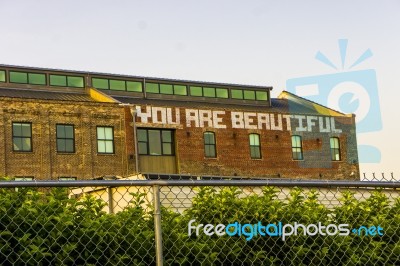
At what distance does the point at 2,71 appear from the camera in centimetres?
4838

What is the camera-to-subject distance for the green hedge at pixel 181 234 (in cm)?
726

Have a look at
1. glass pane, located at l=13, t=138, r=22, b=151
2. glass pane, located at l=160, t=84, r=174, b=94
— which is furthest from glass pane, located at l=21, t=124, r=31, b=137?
glass pane, located at l=160, t=84, r=174, b=94

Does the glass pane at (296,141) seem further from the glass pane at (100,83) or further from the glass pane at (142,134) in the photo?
the glass pane at (100,83)

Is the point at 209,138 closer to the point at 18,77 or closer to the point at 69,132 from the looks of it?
the point at 69,132

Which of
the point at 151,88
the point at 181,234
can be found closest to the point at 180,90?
the point at 151,88

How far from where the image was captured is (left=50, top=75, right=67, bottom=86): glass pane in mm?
49750

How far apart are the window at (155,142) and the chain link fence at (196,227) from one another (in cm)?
3704

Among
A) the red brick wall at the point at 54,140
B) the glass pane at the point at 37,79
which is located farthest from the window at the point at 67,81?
the red brick wall at the point at 54,140

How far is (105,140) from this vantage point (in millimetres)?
44938

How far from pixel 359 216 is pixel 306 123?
44049mm

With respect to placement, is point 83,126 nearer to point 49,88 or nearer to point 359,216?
point 49,88

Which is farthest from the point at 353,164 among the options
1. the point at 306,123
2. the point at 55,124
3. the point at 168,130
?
the point at 55,124

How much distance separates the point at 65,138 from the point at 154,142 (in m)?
5.80

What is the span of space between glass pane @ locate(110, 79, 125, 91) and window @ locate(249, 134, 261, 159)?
9.01 meters
